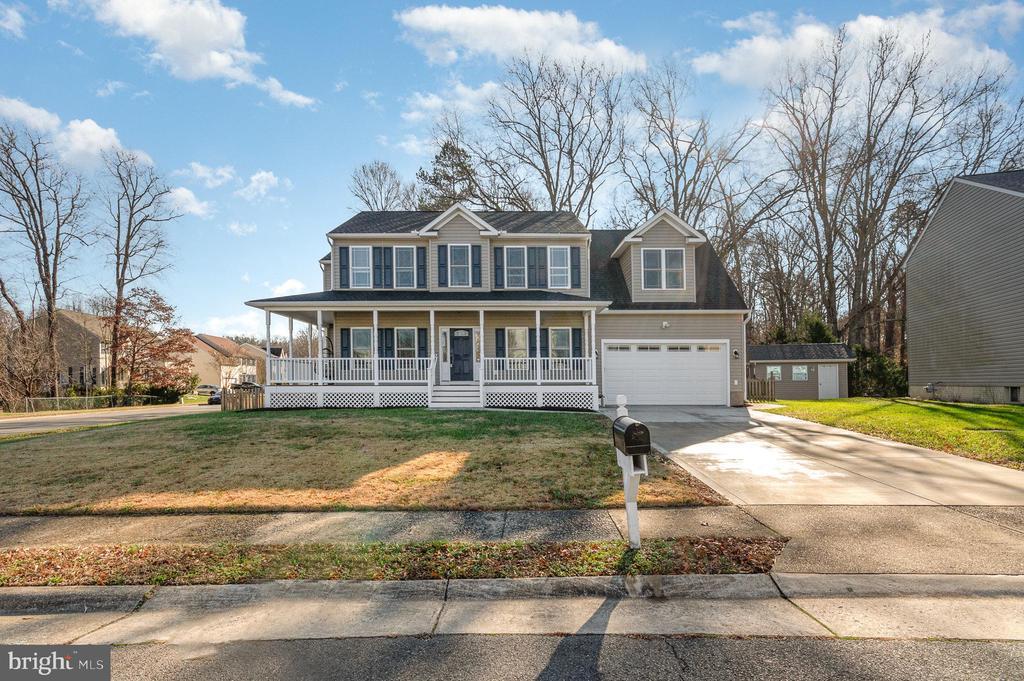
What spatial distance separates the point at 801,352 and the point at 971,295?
8.17 metres

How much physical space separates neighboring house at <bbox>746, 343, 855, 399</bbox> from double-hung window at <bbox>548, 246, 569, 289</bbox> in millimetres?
13868

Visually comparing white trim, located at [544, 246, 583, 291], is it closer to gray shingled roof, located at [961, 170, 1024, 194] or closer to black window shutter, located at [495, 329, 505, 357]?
black window shutter, located at [495, 329, 505, 357]

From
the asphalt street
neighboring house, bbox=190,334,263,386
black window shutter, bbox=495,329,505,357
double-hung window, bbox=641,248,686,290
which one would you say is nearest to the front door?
black window shutter, bbox=495,329,505,357

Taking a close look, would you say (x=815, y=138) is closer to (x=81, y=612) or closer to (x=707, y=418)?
(x=707, y=418)

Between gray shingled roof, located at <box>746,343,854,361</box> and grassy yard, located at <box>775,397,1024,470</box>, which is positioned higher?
gray shingled roof, located at <box>746,343,854,361</box>

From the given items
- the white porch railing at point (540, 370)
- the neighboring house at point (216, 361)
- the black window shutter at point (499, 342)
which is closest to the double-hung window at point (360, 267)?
the black window shutter at point (499, 342)

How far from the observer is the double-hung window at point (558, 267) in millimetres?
19109

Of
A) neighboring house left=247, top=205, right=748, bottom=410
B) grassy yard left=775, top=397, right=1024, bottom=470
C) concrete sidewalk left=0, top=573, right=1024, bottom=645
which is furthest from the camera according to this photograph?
neighboring house left=247, top=205, right=748, bottom=410

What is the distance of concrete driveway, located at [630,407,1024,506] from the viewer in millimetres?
6164

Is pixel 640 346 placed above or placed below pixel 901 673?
above

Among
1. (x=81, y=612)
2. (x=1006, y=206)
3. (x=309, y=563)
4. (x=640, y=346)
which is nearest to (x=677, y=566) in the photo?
(x=309, y=563)

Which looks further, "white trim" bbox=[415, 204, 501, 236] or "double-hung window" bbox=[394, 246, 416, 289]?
"double-hung window" bbox=[394, 246, 416, 289]

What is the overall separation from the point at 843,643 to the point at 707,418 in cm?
1186

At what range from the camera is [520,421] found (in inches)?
489
